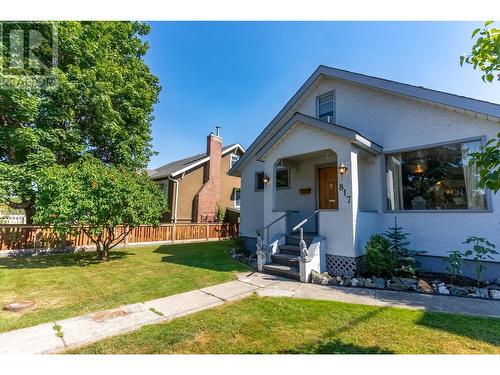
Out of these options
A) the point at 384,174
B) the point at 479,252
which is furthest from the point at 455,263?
the point at 384,174

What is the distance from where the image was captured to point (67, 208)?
7.83 meters

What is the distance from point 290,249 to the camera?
798 centimetres

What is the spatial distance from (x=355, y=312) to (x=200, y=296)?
10.1 ft

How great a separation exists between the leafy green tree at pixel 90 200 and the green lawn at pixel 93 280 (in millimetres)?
1287

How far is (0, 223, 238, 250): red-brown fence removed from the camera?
968 cm

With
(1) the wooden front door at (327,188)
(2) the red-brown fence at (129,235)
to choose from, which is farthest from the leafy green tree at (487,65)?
(2) the red-brown fence at (129,235)

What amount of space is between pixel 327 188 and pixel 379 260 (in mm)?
3675

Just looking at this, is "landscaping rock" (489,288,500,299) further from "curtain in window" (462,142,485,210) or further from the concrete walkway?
"curtain in window" (462,142,485,210)

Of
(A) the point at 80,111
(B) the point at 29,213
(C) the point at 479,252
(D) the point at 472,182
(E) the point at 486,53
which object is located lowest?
(C) the point at 479,252

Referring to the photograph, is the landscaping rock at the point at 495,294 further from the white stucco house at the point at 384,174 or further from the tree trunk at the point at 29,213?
the tree trunk at the point at 29,213

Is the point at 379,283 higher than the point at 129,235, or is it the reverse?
the point at 129,235

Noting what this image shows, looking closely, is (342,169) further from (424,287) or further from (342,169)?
(424,287)

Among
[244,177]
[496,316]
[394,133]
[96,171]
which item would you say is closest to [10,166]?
[96,171]

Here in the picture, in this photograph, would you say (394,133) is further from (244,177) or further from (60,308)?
(60,308)
